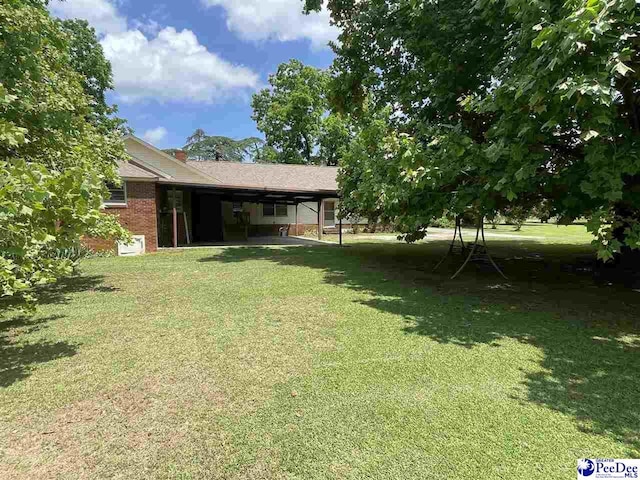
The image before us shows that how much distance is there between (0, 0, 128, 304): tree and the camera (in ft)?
9.79

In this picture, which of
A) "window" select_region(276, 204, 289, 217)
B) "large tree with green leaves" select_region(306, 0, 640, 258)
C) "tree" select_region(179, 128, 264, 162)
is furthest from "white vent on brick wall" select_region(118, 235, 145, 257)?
"tree" select_region(179, 128, 264, 162)

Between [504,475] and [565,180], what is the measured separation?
18.5 ft

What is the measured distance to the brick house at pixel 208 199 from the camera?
13461 millimetres

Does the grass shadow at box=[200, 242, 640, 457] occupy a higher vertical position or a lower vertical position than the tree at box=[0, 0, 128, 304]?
lower

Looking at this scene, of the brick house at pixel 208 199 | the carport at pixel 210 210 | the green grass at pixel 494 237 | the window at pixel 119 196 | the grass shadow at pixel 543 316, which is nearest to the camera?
the grass shadow at pixel 543 316

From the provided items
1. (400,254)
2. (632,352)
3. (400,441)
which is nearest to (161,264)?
(400,254)

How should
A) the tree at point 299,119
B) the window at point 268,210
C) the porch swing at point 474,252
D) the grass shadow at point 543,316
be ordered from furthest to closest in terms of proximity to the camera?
the tree at point 299,119 < the window at point 268,210 < the porch swing at point 474,252 < the grass shadow at point 543,316

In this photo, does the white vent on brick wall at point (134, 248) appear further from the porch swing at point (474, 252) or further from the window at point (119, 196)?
the porch swing at point (474, 252)

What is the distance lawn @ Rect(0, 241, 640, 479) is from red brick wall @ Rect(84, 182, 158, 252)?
659 centimetres

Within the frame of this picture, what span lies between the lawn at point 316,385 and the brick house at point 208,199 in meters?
6.84

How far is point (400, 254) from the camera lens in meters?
14.1

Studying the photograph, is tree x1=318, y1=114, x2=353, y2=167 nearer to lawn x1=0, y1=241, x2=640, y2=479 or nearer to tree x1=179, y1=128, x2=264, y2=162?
tree x1=179, y1=128, x2=264, y2=162

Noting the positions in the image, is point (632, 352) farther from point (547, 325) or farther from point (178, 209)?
Result: point (178, 209)

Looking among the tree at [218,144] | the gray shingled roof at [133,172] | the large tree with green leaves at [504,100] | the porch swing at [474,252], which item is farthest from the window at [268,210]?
the tree at [218,144]
